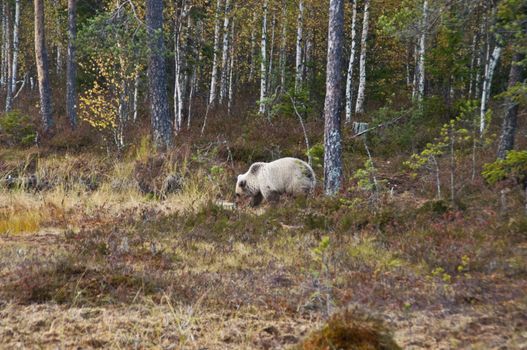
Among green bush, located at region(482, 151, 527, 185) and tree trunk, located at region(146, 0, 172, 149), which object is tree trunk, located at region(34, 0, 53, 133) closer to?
tree trunk, located at region(146, 0, 172, 149)

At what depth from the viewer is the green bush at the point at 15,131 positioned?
55.2ft

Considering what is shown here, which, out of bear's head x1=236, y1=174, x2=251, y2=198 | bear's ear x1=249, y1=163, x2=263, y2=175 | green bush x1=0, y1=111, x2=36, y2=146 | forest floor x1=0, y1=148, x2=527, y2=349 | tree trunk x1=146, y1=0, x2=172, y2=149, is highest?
tree trunk x1=146, y1=0, x2=172, y2=149

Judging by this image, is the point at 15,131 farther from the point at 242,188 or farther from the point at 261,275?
the point at 261,275

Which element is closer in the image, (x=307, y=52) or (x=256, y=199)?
(x=256, y=199)

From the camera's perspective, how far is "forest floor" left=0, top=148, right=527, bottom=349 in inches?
171

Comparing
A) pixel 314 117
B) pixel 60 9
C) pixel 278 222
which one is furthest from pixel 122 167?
pixel 60 9

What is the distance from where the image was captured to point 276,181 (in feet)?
35.4

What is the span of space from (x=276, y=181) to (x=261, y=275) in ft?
16.0

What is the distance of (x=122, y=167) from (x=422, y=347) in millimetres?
10168

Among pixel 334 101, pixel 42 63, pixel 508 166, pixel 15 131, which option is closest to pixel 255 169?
pixel 334 101

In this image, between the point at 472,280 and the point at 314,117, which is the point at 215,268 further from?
the point at 314,117

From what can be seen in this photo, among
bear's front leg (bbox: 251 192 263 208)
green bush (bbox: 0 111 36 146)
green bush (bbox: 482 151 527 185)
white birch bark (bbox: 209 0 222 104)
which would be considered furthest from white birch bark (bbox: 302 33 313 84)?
green bush (bbox: 482 151 527 185)

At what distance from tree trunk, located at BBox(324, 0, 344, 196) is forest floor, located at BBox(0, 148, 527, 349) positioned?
114 cm

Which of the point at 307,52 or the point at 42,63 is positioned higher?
the point at 307,52
